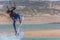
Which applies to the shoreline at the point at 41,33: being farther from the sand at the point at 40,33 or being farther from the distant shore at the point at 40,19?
the distant shore at the point at 40,19

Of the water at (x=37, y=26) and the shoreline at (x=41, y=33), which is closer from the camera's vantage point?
the shoreline at (x=41, y=33)

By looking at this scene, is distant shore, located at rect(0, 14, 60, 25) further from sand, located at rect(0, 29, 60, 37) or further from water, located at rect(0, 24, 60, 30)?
sand, located at rect(0, 29, 60, 37)

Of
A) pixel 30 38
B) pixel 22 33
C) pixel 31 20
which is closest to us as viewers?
pixel 30 38

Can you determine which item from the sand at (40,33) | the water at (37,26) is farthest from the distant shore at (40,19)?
the sand at (40,33)

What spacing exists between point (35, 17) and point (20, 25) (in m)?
0.55

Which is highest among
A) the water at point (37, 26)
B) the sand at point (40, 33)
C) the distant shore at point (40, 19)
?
the distant shore at point (40, 19)

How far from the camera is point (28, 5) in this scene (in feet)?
17.8

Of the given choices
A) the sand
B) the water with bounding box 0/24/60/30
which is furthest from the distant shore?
the sand

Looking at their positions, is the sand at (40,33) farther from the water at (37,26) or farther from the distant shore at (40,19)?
the distant shore at (40,19)

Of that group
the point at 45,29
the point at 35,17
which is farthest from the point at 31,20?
the point at 45,29

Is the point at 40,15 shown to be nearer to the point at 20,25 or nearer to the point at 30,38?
the point at 20,25

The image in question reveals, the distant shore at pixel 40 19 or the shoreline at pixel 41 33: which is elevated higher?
the distant shore at pixel 40 19

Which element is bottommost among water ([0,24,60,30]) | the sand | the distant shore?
the sand

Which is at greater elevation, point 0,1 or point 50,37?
point 0,1
